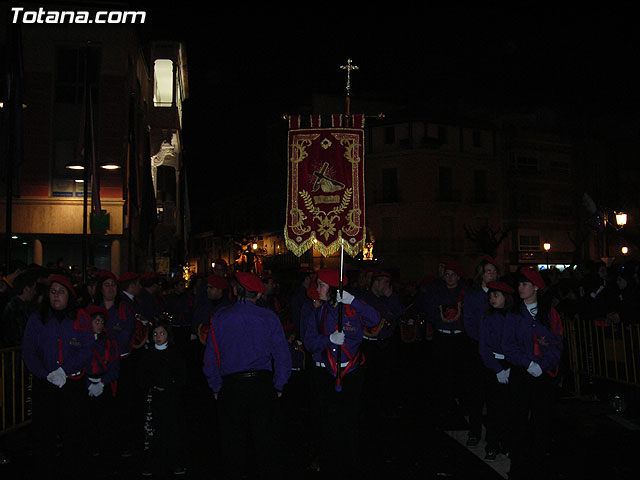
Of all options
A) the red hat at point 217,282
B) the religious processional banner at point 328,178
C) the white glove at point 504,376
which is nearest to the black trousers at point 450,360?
the white glove at point 504,376

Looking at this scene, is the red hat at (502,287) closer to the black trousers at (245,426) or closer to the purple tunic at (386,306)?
the black trousers at (245,426)

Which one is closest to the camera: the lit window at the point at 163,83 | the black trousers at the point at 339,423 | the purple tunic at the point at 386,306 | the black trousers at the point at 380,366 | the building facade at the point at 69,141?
the black trousers at the point at 339,423

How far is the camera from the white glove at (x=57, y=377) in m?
5.97

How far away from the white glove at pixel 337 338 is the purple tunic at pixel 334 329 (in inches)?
4.5

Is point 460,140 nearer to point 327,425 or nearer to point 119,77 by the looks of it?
point 119,77

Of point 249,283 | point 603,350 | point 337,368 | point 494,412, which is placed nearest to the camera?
point 249,283

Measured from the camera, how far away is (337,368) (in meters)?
6.35

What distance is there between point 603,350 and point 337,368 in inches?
230

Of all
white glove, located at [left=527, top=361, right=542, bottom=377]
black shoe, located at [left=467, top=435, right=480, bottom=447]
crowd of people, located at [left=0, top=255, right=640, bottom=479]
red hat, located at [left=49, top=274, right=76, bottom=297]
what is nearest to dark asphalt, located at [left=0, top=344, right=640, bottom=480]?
black shoe, located at [left=467, top=435, right=480, bottom=447]

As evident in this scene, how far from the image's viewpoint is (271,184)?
2260 inches

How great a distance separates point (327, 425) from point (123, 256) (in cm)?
2091

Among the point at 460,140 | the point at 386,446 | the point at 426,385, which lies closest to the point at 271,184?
the point at 460,140

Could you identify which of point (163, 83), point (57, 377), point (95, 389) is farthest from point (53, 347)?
point (163, 83)

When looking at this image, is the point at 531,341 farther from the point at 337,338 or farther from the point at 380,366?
the point at 380,366
